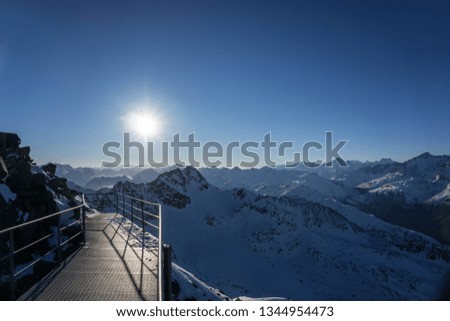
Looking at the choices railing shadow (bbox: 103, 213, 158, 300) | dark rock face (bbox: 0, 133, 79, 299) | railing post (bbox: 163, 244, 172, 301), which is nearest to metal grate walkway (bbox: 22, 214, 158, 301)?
railing shadow (bbox: 103, 213, 158, 300)

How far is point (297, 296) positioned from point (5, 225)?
155399mm

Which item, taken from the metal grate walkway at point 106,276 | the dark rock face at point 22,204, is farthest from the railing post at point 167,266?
the dark rock face at point 22,204

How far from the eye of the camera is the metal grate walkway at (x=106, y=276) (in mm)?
7770

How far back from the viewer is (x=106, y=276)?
9102mm

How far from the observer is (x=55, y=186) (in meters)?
24.9

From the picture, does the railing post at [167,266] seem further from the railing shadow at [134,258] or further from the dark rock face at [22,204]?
the dark rock face at [22,204]

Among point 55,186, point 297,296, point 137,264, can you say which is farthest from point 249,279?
point 137,264

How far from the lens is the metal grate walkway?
7770 millimetres

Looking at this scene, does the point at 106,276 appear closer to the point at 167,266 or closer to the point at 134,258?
the point at 134,258

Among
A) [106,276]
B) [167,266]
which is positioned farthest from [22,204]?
[167,266]

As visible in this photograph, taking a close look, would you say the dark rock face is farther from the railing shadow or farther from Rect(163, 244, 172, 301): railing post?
Rect(163, 244, 172, 301): railing post
